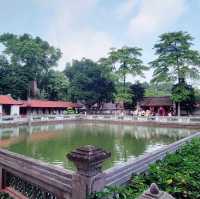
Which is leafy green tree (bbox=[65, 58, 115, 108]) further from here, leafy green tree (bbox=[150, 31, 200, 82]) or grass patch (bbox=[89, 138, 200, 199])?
grass patch (bbox=[89, 138, 200, 199])

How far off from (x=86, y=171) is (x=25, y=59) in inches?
1558

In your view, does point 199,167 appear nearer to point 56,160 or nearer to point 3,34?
point 56,160

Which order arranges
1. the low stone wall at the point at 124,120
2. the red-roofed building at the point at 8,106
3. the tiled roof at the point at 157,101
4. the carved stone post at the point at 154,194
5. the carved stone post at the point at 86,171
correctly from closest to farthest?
the carved stone post at the point at 154,194 → the carved stone post at the point at 86,171 → the low stone wall at the point at 124,120 → the red-roofed building at the point at 8,106 → the tiled roof at the point at 157,101

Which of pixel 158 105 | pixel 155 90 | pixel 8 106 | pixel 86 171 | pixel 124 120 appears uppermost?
pixel 155 90

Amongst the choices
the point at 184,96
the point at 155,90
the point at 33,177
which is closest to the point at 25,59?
the point at 184,96

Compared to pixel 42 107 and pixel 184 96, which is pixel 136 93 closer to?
pixel 184 96

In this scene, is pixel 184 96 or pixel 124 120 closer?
pixel 184 96

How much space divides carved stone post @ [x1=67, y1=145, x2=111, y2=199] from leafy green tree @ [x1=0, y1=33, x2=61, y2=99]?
3484cm

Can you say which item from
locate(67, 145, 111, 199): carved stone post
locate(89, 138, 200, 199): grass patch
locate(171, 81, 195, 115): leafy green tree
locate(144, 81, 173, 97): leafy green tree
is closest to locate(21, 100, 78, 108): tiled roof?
locate(144, 81, 173, 97): leafy green tree

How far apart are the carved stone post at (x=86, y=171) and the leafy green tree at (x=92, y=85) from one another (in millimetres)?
33322

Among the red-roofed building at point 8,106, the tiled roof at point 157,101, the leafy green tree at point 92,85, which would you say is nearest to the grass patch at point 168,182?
the red-roofed building at point 8,106

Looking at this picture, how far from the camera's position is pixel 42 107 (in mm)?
35219

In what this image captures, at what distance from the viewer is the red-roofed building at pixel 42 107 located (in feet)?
111

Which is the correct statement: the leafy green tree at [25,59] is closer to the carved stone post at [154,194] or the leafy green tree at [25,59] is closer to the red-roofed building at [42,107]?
the red-roofed building at [42,107]
